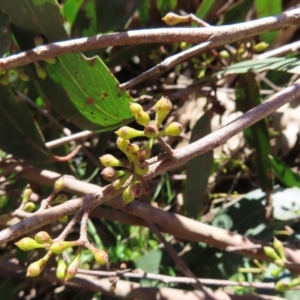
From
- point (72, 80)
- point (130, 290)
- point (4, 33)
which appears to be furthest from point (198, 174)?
point (4, 33)

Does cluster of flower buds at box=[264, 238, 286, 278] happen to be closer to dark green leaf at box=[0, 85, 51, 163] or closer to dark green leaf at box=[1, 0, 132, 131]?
dark green leaf at box=[1, 0, 132, 131]

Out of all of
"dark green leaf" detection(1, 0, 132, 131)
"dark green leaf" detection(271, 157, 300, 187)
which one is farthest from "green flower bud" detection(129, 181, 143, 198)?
"dark green leaf" detection(271, 157, 300, 187)

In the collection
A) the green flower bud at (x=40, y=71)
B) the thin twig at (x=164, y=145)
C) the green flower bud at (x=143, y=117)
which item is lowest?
the thin twig at (x=164, y=145)

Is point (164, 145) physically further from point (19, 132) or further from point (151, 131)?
point (19, 132)

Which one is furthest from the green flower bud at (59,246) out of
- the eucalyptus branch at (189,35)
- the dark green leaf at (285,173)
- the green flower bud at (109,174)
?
the dark green leaf at (285,173)

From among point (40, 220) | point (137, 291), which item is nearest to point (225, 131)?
point (40, 220)

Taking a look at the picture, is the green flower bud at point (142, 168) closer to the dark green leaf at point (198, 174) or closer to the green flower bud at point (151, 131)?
the green flower bud at point (151, 131)
